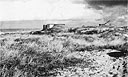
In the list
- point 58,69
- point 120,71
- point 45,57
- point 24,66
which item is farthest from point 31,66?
point 120,71

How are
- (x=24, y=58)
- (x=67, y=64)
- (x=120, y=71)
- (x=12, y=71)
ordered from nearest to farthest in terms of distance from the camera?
(x=12, y=71) → (x=120, y=71) → (x=24, y=58) → (x=67, y=64)

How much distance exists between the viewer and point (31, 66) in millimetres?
5172

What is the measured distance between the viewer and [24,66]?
5086mm

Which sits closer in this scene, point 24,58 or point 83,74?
point 83,74

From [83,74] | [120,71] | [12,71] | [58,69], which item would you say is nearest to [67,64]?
[58,69]

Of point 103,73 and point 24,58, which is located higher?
point 24,58

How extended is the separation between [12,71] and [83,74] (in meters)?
1.78

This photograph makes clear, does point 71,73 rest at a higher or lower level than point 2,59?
lower

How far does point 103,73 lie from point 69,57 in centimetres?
203

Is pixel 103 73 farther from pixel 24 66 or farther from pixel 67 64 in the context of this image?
pixel 24 66

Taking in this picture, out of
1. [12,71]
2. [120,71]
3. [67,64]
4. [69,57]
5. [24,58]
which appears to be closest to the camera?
[12,71]

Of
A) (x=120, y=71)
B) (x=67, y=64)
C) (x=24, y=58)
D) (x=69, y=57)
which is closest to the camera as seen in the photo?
(x=120, y=71)

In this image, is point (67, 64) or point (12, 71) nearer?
point (12, 71)

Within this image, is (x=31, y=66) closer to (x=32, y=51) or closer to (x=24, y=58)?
(x=24, y=58)
